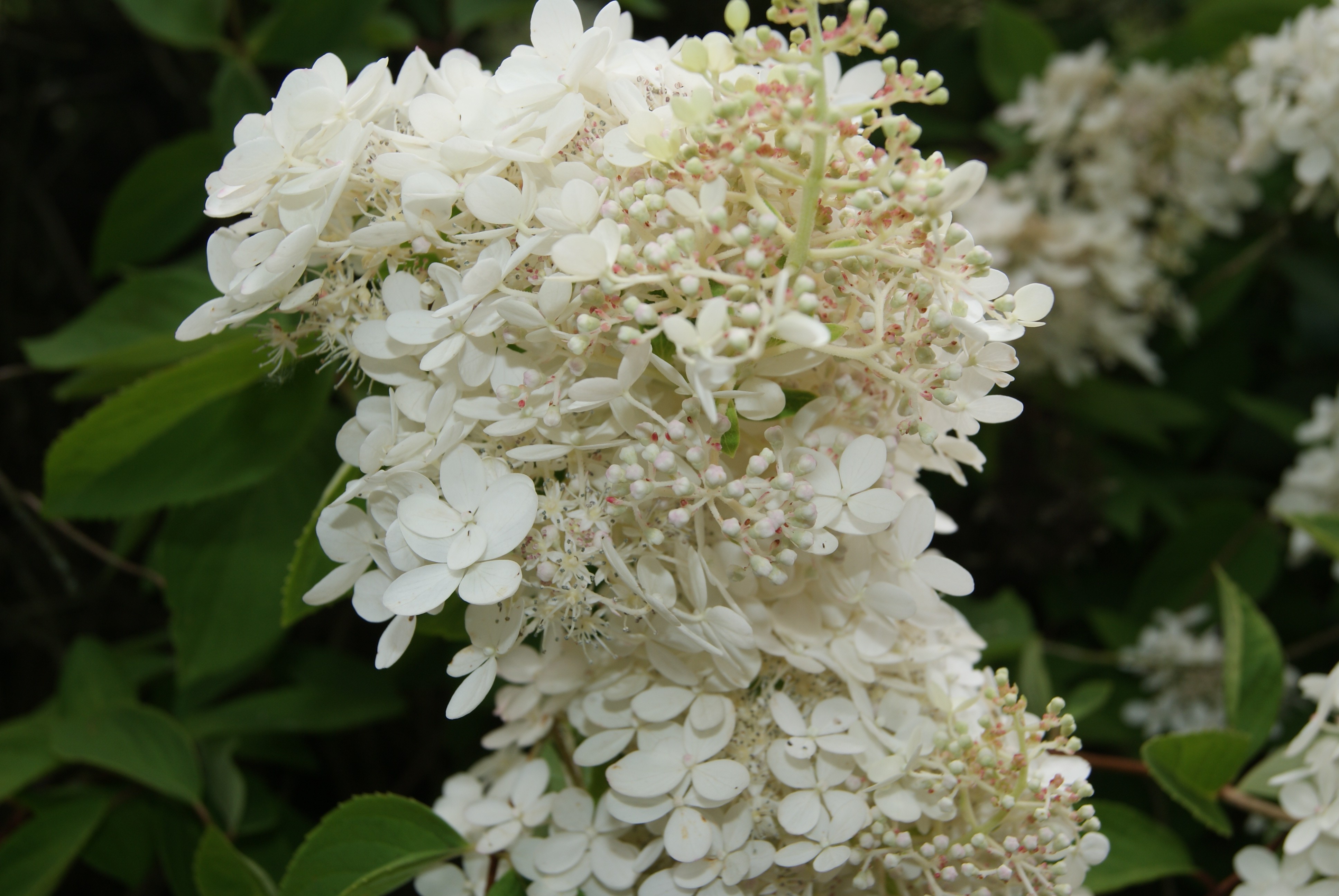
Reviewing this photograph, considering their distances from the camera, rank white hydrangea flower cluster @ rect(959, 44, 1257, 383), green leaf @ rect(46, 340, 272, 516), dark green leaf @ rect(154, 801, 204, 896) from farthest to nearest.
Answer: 1. white hydrangea flower cluster @ rect(959, 44, 1257, 383)
2. dark green leaf @ rect(154, 801, 204, 896)
3. green leaf @ rect(46, 340, 272, 516)

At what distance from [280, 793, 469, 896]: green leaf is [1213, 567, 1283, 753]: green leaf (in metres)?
0.84

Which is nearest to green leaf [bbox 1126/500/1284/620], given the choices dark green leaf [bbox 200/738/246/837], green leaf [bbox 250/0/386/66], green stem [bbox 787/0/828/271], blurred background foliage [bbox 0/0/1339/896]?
blurred background foliage [bbox 0/0/1339/896]

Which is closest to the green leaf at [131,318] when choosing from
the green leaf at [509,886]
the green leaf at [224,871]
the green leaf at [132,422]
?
the green leaf at [132,422]

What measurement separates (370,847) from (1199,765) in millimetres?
809

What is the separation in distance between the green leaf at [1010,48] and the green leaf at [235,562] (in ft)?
4.83

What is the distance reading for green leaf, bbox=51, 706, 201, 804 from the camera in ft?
3.59

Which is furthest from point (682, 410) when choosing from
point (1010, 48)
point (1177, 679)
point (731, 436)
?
point (1010, 48)

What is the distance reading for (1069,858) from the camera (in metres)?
0.80

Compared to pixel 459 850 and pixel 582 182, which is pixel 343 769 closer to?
pixel 459 850

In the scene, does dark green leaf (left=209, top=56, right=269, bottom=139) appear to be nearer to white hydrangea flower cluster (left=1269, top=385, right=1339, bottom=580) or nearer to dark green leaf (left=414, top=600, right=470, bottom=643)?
dark green leaf (left=414, top=600, right=470, bottom=643)

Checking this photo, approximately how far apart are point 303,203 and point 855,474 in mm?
454

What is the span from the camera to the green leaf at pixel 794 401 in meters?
0.75

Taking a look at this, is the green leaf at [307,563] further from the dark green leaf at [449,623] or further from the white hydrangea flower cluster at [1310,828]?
the white hydrangea flower cluster at [1310,828]

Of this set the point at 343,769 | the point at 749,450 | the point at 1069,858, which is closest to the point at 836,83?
the point at 749,450
